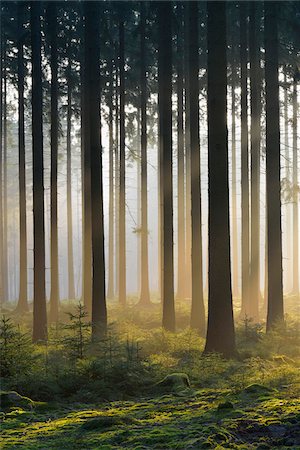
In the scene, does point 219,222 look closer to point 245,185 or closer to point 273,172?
point 273,172

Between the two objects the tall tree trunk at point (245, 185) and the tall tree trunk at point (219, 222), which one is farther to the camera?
the tall tree trunk at point (245, 185)

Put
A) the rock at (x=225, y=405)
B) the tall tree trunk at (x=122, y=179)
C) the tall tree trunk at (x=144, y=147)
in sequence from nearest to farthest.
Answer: the rock at (x=225, y=405)
the tall tree trunk at (x=144, y=147)
the tall tree trunk at (x=122, y=179)

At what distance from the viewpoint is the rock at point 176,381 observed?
9242mm

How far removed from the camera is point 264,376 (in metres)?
9.80

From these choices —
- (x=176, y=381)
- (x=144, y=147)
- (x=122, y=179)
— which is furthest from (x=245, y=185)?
(x=176, y=381)

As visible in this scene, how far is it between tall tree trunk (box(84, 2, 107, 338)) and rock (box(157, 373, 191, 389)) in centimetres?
527

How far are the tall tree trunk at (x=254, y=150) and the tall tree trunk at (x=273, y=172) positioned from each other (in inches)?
92.9

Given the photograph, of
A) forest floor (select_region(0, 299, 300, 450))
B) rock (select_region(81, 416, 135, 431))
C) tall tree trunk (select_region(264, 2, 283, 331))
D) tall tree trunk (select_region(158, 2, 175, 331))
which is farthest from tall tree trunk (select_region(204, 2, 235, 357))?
rock (select_region(81, 416, 135, 431))

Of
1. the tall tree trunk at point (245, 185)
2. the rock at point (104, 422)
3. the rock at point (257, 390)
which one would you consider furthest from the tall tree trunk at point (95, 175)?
the rock at point (104, 422)

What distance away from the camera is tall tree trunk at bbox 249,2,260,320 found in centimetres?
1961

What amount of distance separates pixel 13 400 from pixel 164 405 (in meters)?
2.36

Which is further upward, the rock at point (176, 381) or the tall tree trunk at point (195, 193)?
the tall tree trunk at point (195, 193)

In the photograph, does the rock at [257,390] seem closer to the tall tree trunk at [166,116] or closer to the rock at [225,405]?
the rock at [225,405]

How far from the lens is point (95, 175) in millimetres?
14812
